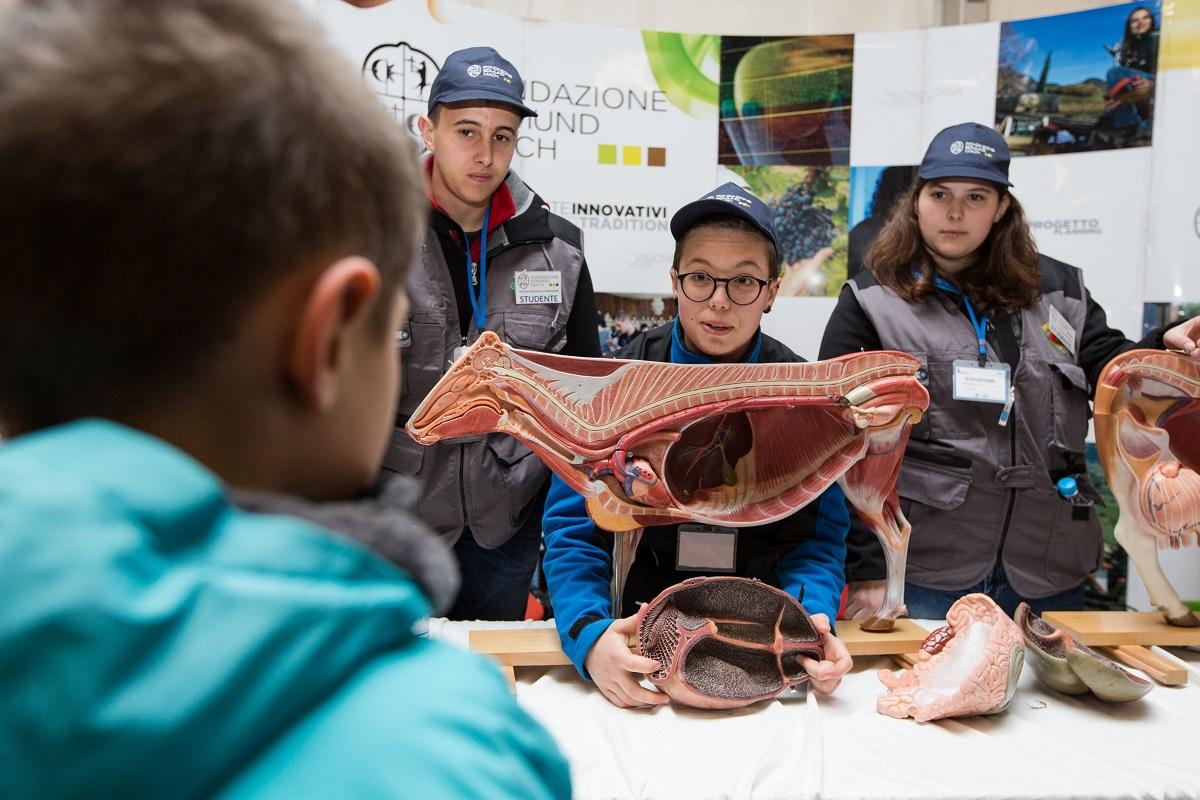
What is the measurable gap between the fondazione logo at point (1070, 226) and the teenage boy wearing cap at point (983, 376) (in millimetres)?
1271

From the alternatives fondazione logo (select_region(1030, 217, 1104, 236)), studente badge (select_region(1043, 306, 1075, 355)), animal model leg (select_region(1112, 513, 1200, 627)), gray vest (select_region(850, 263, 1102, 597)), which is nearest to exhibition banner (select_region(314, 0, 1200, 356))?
fondazione logo (select_region(1030, 217, 1104, 236))

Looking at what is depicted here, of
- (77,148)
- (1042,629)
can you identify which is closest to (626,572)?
(1042,629)

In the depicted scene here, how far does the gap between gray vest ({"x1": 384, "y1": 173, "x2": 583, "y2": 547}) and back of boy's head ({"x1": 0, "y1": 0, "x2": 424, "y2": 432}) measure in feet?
6.20

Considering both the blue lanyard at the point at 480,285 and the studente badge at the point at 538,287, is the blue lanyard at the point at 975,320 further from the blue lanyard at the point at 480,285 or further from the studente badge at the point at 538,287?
the blue lanyard at the point at 480,285

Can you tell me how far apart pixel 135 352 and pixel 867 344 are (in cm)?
226

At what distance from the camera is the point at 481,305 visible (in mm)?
2490

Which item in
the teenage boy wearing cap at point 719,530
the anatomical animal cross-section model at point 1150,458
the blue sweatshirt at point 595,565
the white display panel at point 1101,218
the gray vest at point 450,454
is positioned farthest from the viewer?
the white display panel at point 1101,218

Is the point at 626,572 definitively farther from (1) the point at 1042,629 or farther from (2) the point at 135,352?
(2) the point at 135,352

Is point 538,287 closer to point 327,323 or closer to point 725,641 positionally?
point 725,641

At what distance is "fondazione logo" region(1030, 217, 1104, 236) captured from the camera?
3.65 metres

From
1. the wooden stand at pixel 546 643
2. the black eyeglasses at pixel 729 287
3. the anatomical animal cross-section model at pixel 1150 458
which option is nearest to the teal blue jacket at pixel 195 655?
the wooden stand at pixel 546 643

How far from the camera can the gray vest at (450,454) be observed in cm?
242

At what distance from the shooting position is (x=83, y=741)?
44 cm

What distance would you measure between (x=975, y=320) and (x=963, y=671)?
1051 mm
